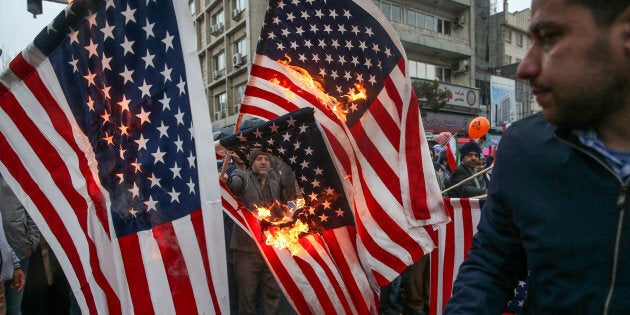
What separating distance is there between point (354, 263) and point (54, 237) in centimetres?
182

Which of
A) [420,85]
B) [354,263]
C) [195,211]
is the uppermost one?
[420,85]

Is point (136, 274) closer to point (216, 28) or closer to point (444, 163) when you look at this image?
point (444, 163)

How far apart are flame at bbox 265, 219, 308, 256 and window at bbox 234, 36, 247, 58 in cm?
2180

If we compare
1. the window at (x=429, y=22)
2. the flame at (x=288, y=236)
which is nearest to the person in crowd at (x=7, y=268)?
the flame at (x=288, y=236)

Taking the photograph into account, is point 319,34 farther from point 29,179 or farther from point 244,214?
point 29,179

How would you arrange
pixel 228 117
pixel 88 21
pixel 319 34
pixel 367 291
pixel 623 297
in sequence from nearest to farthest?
pixel 623 297 → pixel 88 21 → pixel 367 291 → pixel 319 34 → pixel 228 117

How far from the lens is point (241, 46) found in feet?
79.3

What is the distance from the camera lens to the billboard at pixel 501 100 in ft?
88.5

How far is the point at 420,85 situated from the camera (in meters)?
22.8

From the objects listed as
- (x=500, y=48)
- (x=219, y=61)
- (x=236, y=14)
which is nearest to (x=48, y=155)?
(x=236, y=14)

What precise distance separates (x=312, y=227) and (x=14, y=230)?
3.08 meters

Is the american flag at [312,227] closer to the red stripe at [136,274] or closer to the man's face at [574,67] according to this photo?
the red stripe at [136,274]

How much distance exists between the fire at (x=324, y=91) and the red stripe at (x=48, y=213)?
1.71 meters

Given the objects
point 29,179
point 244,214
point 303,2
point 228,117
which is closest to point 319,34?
→ point 303,2
